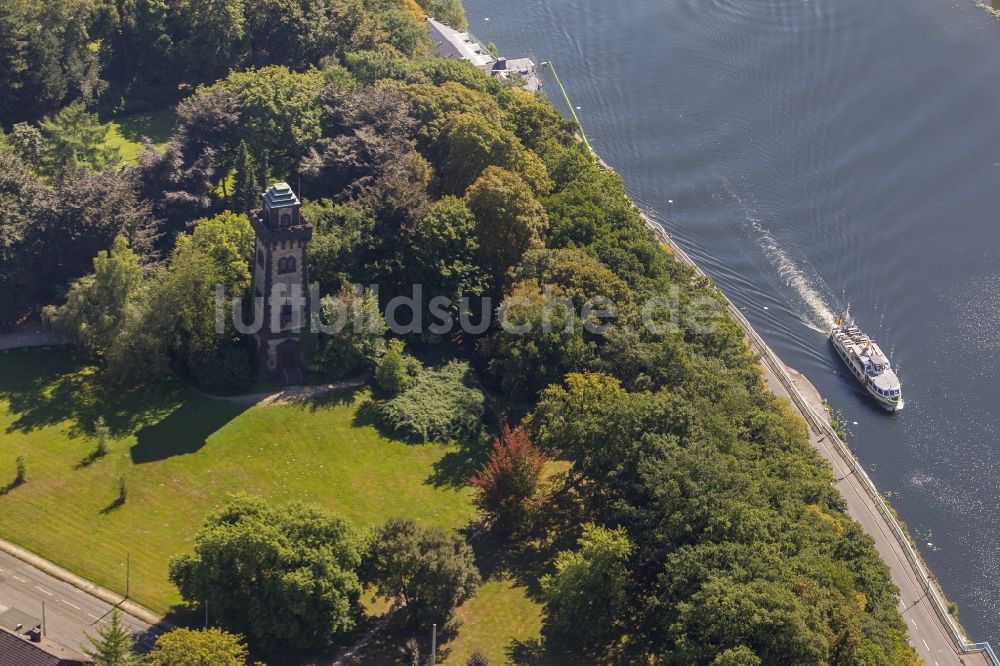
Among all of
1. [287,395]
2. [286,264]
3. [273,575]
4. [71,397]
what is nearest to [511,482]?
[273,575]

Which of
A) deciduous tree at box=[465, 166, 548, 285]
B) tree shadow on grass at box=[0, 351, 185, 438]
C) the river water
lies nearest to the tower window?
tree shadow on grass at box=[0, 351, 185, 438]

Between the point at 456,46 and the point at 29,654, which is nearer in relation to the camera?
the point at 29,654

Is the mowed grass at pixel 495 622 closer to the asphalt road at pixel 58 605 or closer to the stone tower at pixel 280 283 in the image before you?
the asphalt road at pixel 58 605

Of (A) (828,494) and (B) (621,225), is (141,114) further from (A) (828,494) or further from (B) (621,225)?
(A) (828,494)

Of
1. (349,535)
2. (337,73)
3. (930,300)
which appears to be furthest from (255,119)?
(930,300)

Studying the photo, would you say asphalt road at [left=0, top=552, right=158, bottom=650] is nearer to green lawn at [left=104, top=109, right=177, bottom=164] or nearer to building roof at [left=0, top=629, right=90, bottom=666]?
building roof at [left=0, top=629, right=90, bottom=666]

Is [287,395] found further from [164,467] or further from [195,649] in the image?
[195,649]
